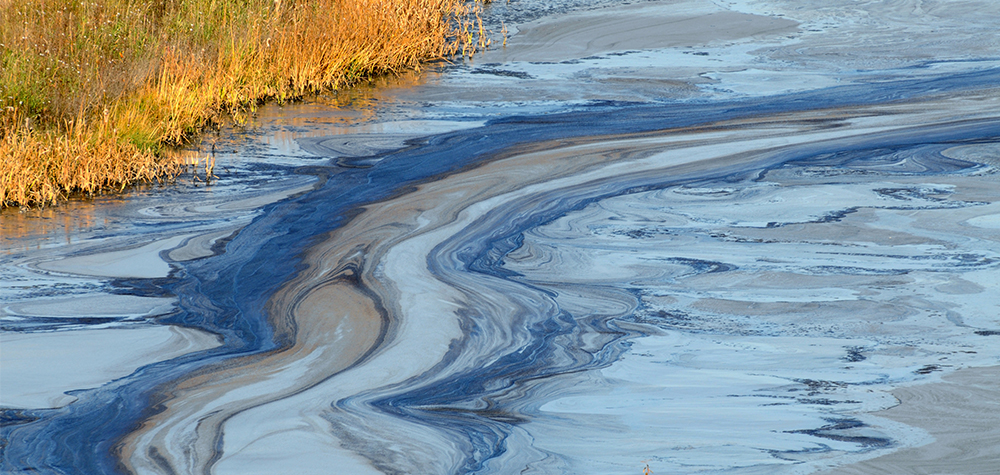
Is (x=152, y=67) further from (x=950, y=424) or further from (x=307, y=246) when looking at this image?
(x=950, y=424)

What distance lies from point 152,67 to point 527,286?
9.17 feet

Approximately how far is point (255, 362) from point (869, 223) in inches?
91.1

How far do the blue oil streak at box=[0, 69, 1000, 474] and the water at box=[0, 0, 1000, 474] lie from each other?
1 centimetres

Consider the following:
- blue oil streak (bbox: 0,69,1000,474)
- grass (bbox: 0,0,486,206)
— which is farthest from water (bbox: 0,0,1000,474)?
grass (bbox: 0,0,486,206)

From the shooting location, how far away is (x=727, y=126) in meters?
5.26

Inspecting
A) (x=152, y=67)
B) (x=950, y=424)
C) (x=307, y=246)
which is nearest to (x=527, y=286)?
(x=307, y=246)

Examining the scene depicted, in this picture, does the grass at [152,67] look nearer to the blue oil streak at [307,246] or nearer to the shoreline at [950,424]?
the blue oil streak at [307,246]

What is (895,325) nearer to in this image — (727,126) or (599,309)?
(599,309)

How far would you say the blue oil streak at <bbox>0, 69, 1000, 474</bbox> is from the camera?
93.7 inches

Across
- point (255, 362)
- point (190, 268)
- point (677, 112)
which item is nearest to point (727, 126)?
point (677, 112)

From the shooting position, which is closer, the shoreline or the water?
the shoreline

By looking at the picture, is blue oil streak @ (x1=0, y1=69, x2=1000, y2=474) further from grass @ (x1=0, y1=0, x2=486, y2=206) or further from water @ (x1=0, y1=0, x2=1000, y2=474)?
grass @ (x1=0, y1=0, x2=486, y2=206)

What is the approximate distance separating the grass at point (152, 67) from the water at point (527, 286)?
19 centimetres

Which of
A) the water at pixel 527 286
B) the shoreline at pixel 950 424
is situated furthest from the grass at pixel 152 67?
the shoreline at pixel 950 424
